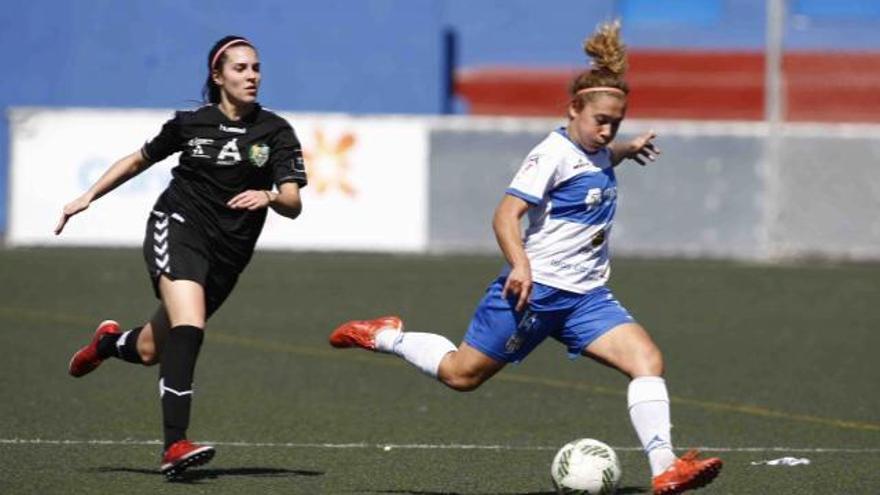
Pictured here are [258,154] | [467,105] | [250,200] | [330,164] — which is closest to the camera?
[250,200]

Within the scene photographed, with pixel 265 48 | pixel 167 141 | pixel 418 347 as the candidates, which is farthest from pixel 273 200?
pixel 265 48

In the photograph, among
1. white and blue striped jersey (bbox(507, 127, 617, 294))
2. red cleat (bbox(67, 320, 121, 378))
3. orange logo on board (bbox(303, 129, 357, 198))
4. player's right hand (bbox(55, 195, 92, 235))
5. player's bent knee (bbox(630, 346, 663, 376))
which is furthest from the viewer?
orange logo on board (bbox(303, 129, 357, 198))

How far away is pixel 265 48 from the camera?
27484 millimetres

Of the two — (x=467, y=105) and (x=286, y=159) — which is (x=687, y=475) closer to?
(x=286, y=159)

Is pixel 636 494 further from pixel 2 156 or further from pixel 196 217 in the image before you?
pixel 2 156

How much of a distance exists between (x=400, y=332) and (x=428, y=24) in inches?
768

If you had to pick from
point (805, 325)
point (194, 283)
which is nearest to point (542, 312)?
point (194, 283)

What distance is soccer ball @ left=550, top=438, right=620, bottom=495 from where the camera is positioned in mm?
7652

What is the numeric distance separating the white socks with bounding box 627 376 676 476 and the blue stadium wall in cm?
1977

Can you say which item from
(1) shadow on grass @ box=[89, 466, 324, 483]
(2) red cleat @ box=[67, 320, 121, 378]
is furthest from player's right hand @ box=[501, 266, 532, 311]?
(2) red cleat @ box=[67, 320, 121, 378]

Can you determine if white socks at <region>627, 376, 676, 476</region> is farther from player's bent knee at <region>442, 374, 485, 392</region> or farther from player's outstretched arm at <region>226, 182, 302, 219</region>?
player's outstretched arm at <region>226, 182, 302, 219</region>

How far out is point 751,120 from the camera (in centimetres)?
2655

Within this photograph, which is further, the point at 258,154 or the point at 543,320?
the point at 258,154

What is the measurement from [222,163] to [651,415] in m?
2.21
